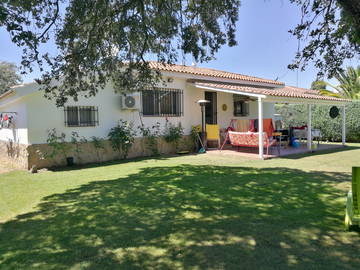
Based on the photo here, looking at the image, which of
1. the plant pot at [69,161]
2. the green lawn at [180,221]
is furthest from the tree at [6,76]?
the green lawn at [180,221]

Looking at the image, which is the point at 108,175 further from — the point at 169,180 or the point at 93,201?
the point at 93,201

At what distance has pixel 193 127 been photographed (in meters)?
14.4

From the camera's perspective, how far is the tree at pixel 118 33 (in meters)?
7.02

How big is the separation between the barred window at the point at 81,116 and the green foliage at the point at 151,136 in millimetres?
2135

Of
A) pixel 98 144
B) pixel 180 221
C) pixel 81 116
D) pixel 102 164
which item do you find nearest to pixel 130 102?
pixel 81 116

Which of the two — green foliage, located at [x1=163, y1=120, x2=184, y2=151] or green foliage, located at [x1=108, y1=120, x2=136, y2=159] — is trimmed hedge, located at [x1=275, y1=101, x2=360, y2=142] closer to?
green foliage, located at [x1=163, y1=120, x2=184, y2=151]

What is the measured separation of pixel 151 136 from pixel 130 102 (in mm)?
1854

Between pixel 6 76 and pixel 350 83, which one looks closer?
pixel 350 83

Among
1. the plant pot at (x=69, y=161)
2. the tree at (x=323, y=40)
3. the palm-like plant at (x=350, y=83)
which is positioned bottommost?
the plant pot at (x=69, y=161)

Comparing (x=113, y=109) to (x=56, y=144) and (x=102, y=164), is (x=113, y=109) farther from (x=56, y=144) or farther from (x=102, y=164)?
(x=56, y=144)

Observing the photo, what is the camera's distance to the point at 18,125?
11141 millimetres

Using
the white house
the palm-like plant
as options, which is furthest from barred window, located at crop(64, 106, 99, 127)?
the palm-like plant

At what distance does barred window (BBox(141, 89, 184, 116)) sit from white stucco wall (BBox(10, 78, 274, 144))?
26 cm

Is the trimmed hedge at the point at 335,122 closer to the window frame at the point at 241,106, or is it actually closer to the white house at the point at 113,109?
the white house at the point at 113,109
